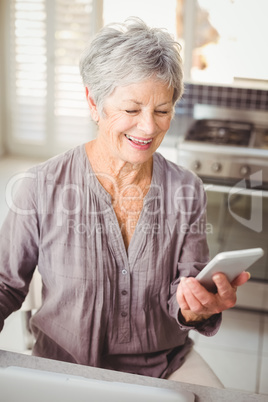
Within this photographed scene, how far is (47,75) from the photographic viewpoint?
360cm

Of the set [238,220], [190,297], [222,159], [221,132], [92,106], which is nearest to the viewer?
[190,297]

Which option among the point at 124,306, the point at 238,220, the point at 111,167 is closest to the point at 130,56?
the point at 111,167

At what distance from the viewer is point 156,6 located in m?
1.74

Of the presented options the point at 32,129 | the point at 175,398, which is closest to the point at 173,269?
the point at 175,398

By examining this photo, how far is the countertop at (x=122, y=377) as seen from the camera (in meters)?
0.77

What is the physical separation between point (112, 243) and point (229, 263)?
325 millimetres

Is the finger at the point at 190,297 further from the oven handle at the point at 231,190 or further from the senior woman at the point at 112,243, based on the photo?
the oven handle at the point at 231,190

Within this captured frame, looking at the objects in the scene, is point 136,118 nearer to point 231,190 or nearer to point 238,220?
point 231,190

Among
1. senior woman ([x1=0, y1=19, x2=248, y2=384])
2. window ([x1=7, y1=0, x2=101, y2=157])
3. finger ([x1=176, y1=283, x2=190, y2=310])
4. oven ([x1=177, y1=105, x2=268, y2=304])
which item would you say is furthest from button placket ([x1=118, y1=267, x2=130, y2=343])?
window ([x1=7, y1=0, x2=101, y2=157])

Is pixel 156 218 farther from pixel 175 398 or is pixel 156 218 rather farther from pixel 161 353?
pixel 175 398

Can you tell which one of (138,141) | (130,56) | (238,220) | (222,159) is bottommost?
(238,220)

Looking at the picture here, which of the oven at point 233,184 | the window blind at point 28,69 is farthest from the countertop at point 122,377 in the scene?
the window blind at point 28,69

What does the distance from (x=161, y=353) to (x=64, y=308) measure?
245 millimetres

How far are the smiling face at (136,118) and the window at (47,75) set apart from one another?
2556mm
